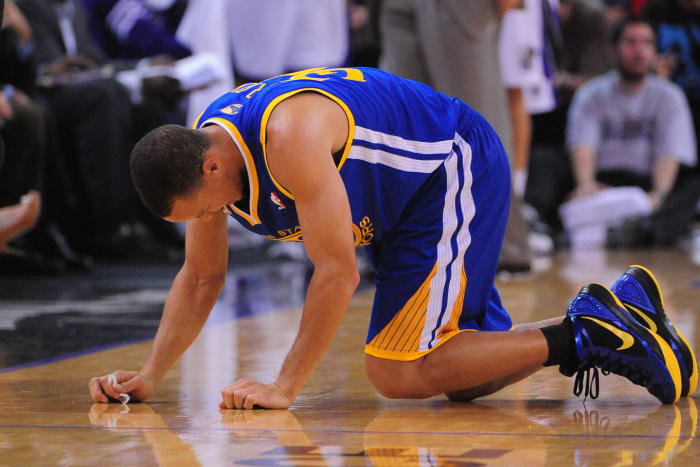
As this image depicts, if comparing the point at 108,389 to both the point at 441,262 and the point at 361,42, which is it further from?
the point at 361,42

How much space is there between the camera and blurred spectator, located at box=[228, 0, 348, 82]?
19.5 ft

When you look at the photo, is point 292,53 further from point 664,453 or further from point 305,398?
point 664,453

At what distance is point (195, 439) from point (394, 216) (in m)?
0.65

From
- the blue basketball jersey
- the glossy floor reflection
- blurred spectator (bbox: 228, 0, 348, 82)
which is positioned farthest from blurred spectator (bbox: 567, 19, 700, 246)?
the blue basketball jersey

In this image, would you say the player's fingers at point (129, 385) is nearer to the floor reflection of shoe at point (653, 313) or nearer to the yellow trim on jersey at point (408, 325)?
the yellow trim on jersey at point (408, 325)

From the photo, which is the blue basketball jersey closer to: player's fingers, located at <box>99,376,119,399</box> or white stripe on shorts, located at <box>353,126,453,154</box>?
white stripe on shorts, located at <box>353,126,453,154</box>

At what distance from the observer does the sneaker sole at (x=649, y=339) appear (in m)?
2.05

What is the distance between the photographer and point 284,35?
233 inches

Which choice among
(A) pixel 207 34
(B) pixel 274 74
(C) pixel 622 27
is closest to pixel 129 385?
(B) pixel 274 74

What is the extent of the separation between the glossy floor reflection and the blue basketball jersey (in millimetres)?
365

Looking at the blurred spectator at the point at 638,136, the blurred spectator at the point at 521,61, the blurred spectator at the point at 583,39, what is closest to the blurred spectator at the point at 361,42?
the blurred spectator at the point at 583,39

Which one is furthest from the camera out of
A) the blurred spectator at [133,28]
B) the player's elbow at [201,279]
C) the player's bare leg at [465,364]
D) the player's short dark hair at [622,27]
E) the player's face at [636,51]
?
the player's short dark hair at [622,27]

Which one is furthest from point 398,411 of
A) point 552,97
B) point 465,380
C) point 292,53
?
point 292,53

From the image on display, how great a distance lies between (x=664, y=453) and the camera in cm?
161
